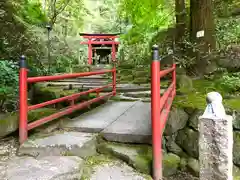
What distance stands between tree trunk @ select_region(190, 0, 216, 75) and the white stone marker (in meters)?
3.97

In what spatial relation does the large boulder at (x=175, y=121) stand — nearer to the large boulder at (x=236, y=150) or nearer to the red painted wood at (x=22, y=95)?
the large boulder at (x=236, y=150)

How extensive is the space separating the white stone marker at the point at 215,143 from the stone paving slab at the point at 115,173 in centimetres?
55

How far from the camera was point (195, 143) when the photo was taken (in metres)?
3.42

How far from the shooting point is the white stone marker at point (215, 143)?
1988mm

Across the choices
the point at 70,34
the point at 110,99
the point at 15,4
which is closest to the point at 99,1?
the point at 70,34

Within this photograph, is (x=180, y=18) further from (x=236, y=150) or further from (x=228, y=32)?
(x=236, y=150)

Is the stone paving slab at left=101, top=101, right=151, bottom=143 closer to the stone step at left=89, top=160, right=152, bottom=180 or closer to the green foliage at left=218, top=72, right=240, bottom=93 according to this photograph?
the stone step at left=89, top=160, right=152, bottom=180

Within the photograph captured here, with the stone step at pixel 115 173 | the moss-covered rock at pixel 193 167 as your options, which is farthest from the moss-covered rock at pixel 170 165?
the stone step at pixel 115 173

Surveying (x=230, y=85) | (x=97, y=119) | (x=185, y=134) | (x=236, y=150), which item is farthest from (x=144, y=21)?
(x=236, y=150)

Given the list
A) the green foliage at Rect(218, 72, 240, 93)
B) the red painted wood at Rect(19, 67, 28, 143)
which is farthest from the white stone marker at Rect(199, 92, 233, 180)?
the green foliage at Rect(218, 72, 240, 93)

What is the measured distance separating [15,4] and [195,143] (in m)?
6.61

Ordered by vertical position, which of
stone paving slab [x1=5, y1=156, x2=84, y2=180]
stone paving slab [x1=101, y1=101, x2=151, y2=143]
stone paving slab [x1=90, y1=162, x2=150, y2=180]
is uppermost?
stone paving slab [x1=101, y1=101, x2=151, y2=143]

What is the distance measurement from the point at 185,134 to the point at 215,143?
1.54 metres

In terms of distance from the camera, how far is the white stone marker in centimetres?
199
